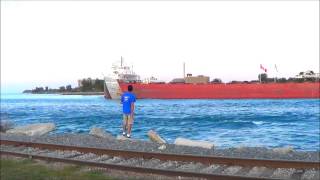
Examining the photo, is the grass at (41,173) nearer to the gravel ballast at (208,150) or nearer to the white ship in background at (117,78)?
the gravel ballast at (208,150)

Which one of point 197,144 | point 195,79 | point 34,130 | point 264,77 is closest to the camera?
point 197,144

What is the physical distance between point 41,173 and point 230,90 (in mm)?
55760

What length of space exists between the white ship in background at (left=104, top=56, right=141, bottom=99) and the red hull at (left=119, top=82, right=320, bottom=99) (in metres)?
4.49

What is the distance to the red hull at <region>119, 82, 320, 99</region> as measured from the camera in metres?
62.8

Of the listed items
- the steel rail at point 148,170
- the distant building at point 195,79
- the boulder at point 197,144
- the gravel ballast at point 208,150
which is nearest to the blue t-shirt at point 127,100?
the gravel ballast at point 208,150

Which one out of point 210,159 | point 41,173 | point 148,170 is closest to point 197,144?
point 210,159

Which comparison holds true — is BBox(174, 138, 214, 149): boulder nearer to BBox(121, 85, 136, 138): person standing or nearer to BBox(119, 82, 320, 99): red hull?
BBox(121, 85, 136, 138): person standing

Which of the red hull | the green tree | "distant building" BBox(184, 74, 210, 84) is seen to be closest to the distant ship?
the red hull

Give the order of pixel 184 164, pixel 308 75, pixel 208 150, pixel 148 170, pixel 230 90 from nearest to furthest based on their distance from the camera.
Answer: pixel 148 170, pixel 184 164, pixel 208 150, pixel 230 90, pixel 308 75

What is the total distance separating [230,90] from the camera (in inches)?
2514

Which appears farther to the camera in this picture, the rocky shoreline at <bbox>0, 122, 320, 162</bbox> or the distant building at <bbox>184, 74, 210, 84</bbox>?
the distant building at <bbox>184, 74, 210, 84</bbox>

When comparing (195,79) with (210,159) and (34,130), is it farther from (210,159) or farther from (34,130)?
(210,159)

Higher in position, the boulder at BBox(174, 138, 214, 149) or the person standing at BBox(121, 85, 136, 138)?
the person standing at BBox(121, 85, 136, 138)

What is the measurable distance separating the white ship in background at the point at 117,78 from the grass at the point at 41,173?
6004 cm
